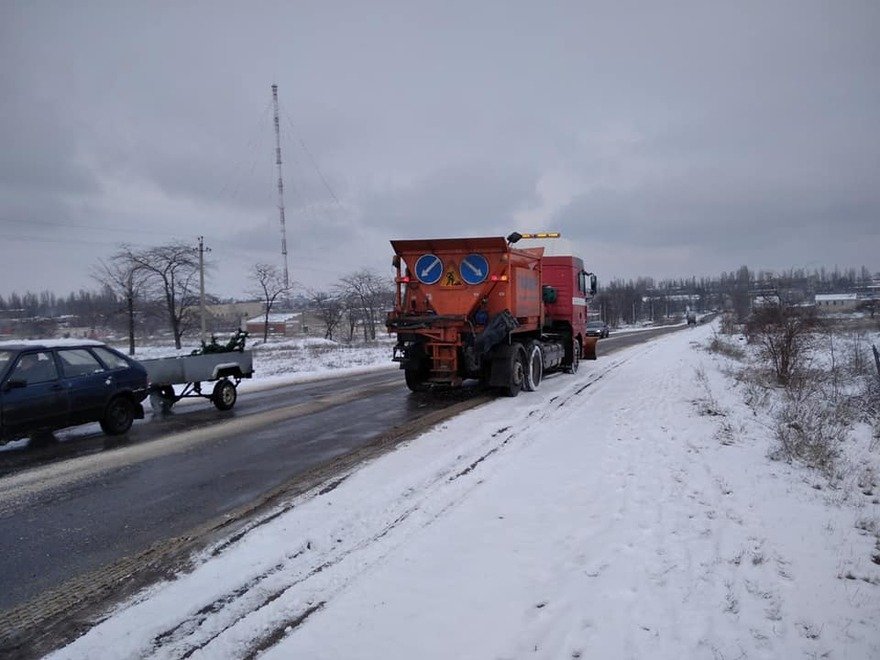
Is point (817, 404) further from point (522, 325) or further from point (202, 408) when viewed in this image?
point (202, 408)

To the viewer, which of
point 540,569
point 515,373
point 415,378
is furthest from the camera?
point 415,378

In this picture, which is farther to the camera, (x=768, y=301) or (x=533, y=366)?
(x=768, y=301)

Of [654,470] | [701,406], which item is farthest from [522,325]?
[654,470]

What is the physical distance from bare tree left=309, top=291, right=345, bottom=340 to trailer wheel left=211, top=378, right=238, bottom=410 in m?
49.5

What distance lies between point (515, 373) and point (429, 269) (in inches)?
117

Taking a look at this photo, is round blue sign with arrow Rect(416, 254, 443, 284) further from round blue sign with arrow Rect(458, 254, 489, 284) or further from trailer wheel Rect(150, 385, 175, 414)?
trailer wheel Rect(150, 385, 175, 414)

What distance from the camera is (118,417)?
30.6 ft

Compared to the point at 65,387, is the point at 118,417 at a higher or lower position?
lower

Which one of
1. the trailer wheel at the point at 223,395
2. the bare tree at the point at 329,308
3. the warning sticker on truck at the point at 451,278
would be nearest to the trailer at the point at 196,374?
the trailer wheel at the point at 223,395

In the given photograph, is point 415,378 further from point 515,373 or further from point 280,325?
point 280,325

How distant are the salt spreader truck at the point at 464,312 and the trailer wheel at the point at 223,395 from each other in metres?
3.61

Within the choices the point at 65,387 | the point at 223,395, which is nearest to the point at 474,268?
the point at 223,395

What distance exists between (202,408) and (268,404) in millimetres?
1353

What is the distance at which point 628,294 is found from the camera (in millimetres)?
120812
